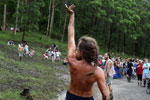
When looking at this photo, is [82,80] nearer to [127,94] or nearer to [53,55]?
[127,94]

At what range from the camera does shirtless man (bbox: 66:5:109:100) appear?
120 inches

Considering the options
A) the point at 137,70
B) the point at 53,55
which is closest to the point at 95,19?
Result: the point at 53,55

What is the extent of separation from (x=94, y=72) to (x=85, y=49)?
0.98ft

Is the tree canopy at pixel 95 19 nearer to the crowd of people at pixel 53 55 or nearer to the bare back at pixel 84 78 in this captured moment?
the crowd of people at pixel 53 55

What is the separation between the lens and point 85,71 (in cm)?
308

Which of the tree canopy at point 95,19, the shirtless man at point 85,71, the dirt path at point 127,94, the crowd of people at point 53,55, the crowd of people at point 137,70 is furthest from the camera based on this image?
the tree canopy at point 95,19

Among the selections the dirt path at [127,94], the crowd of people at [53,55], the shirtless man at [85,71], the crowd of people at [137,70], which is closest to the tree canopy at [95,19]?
the crowd of people at [53,55]

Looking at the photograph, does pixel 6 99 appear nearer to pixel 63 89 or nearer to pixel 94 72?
pixel 63 89

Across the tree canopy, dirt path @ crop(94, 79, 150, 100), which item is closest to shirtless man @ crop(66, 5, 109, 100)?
dirt path @ crop(94, 79, 150, 100)

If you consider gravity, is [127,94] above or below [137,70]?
below

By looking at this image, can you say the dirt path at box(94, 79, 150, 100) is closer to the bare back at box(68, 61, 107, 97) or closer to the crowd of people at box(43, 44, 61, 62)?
the bare back at box(68, 61, 107, 97)

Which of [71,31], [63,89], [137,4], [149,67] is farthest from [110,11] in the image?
[71,31]

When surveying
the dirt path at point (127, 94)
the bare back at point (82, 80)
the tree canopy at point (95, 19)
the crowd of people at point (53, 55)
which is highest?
the tree canopy at point (95, 19)

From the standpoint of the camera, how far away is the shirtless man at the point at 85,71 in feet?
9.98
